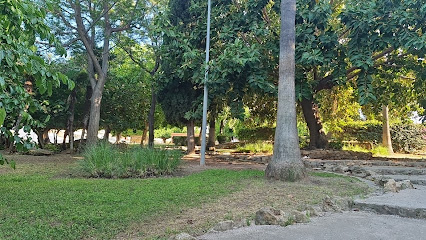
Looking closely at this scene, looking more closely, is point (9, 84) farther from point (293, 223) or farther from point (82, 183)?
point (82, 183)

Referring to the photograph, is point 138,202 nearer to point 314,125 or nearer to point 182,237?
point 182,237

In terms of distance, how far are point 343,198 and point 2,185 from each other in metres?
5.80

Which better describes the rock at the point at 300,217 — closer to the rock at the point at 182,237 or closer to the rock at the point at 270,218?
the rock at the point at 270,218

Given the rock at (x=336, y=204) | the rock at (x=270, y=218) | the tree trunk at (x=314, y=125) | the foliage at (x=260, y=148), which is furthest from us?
the foliage at (x=260, y=148)

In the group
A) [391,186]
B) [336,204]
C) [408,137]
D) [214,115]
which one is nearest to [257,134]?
[214,115]

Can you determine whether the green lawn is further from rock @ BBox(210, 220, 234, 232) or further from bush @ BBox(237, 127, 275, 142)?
bush @ BBox(237, 127, 275, 142)

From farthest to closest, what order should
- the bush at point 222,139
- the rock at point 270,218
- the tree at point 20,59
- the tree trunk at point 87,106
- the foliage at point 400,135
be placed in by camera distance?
the bush at point 222,139 → the foliage at point 400,135 → the tree trunk at point 87,106 → the rock at point 270,218 → the tree at point 20,59

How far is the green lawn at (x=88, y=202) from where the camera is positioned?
11.2 feet

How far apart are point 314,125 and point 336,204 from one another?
9.14 m

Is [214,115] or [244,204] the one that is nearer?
[244,204]

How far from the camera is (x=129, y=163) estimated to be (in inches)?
297

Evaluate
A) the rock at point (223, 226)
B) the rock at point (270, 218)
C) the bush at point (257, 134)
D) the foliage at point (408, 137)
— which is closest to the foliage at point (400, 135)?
the foliage at point (408, 137)

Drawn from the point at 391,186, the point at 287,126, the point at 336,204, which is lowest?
the point at 336,204

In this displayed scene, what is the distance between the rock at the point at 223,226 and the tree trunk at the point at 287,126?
10.1ft
